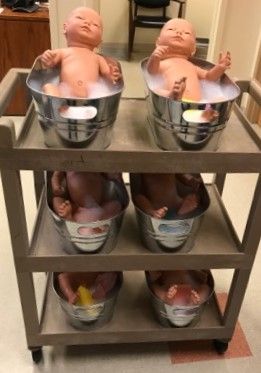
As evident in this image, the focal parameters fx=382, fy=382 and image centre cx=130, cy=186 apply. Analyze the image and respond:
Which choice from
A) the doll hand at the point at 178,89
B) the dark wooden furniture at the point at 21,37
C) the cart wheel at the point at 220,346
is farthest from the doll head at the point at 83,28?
the dark wooden furniture at the point at 21,37

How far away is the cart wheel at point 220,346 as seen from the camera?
45.1 inches

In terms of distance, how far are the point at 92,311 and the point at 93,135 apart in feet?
1.68

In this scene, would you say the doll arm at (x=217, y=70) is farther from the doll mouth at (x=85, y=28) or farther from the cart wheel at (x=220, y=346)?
the cart wheel at (x=220, y=346)

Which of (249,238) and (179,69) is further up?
(179,69)

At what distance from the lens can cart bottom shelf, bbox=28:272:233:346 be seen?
41.7 inches

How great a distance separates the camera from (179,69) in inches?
32.9

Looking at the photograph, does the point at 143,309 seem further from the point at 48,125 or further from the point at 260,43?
the point at 260,43

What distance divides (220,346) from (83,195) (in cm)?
65

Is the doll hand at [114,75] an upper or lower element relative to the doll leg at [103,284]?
upper

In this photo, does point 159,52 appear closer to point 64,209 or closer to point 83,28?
point 83,28

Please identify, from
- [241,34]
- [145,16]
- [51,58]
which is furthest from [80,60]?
[145,16]

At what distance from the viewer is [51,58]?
81 cm

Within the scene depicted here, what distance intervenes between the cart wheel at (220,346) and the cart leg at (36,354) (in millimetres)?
525

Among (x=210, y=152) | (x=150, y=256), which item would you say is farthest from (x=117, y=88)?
(x=150, y=256)
